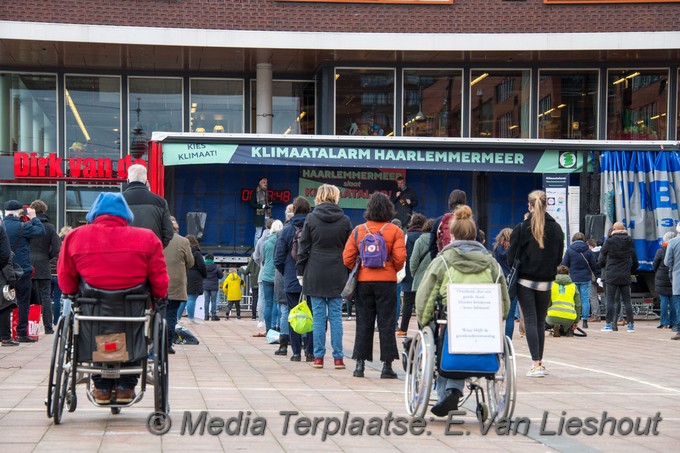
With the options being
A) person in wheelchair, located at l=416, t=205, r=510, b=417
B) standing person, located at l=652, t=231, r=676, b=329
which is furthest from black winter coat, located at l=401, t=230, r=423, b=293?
person in wheelchair, located at l=416, t=205, r=510, b=417

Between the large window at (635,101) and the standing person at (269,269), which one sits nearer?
the standing person at (269,269)

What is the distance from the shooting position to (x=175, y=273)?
14.0m

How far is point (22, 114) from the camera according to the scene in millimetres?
28312

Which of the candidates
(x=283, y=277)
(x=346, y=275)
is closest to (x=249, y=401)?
(x=346, y=275)

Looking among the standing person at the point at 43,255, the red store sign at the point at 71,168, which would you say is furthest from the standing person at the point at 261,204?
the standing person at the point at 43,255

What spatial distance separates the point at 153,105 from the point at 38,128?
9.70 feet

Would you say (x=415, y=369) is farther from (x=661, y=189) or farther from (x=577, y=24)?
(x=577, y=24)

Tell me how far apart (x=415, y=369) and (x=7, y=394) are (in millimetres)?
3568

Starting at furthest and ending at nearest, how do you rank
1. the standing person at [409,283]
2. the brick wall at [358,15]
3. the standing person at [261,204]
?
the brick wall at [358,15]
the standing person at [261,204]
the standing person at [409,283]

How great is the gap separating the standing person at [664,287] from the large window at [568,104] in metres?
7.02

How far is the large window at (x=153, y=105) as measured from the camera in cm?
2870

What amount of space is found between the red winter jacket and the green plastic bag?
4.77m

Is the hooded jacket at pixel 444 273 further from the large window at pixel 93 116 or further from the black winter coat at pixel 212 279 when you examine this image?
the large window at pixel 93 116

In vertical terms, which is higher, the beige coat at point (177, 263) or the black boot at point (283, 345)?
the beige coat at point (177, 263)
